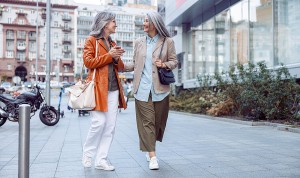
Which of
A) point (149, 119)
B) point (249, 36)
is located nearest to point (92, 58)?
point (149, 119)

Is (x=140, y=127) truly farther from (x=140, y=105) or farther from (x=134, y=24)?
(x=134, y=24)

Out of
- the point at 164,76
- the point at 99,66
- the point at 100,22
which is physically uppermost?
the point at 100,22

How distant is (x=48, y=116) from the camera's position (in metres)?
11.4


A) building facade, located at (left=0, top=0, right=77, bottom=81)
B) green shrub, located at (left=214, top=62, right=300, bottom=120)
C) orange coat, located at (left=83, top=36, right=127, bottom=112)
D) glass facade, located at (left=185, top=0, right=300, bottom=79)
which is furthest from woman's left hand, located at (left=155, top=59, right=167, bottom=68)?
building facade, located at (left=0, top=0, right=77, bottom=81)

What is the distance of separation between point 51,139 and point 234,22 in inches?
477

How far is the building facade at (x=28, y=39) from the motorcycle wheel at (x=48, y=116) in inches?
2420

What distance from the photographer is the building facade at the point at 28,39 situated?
72938 mm

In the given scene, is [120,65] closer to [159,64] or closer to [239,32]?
[159,64]

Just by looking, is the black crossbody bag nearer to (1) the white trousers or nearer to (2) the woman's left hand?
(2) the woman's left hand

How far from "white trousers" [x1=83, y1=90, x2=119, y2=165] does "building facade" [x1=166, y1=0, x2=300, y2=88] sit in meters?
8.38

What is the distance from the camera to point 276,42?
13758mm

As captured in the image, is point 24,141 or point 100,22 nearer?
point 24,141

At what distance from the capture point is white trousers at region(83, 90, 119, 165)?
4625 millimetres

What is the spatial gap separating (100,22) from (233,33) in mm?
14115
